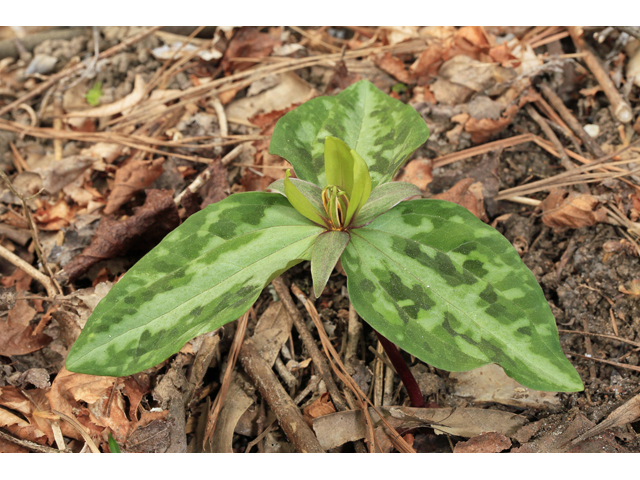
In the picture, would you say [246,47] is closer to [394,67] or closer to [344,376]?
[394,67]

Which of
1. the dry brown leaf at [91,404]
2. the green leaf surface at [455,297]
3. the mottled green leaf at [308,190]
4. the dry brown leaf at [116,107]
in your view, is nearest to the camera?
the green leaf surface at [455,297]

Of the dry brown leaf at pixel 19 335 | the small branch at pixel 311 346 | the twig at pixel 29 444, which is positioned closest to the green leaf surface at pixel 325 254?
the small branch at pixel 311 346

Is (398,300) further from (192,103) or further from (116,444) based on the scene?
(192,103)

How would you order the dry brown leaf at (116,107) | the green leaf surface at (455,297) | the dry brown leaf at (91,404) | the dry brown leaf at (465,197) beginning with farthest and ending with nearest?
the dry brown leaf at (116,107), the dry brown leaf at (465,197), the dry brown leaf at (91,404), the green leaf surface at (455,297)

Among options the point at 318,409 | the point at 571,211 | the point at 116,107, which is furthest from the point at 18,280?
the point at 571,211

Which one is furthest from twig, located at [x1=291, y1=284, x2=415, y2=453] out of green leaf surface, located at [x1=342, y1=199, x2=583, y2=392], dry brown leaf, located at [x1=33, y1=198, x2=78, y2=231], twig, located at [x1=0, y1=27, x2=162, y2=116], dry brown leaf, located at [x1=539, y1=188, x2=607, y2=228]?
twig, located at [x1=0, y1=27, x2=162, y2=116]

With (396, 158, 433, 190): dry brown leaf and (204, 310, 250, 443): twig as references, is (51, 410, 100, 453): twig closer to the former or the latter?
(204, 310, 250, 443): twig

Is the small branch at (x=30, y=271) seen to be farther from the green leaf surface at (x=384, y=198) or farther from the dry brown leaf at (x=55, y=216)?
the green leaf surface at (x=384, y=198)

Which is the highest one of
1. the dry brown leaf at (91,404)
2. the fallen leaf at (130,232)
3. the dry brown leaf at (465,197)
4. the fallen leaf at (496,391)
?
the dry brown leaf at (465,197)
